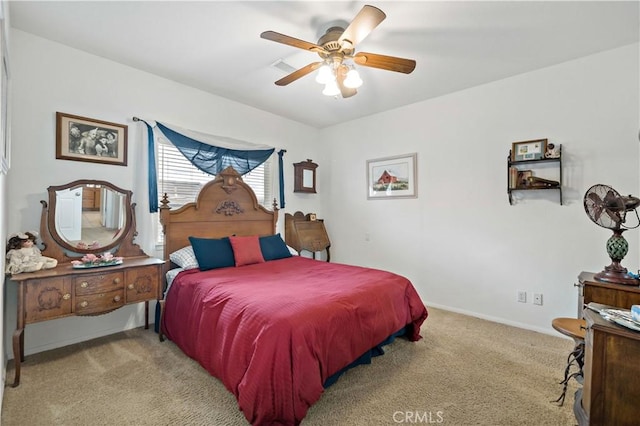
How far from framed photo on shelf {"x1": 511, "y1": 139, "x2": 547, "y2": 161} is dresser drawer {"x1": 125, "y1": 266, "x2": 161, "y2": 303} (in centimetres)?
378

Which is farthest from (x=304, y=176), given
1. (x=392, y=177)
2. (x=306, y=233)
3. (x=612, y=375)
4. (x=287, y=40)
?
(x=612, y=375)

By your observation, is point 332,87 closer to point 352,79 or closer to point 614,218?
point 352,79

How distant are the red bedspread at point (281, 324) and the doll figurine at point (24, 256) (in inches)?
38.2

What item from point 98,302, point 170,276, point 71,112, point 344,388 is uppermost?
point 71,112

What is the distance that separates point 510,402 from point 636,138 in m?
2.51

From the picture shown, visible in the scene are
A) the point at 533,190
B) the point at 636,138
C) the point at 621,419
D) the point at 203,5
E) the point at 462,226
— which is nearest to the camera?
the point at 621,419

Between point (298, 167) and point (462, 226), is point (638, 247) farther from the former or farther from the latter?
point (298, 167)

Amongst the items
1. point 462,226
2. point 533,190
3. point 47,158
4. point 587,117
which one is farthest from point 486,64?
point 47,158

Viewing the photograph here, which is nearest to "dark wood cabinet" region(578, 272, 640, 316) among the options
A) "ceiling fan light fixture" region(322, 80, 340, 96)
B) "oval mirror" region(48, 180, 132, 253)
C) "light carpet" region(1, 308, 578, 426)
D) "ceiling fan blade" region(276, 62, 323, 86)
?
"light carpet" region(1, 308, 578, 426)

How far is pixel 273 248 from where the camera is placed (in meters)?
3.67

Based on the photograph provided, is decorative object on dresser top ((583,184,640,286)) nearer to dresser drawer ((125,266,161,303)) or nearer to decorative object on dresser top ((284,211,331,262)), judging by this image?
decorative object on dresser top ((284,211,331,262))

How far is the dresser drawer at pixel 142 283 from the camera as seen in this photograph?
257 cm

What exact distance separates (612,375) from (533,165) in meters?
2.47

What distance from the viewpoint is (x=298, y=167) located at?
15.4ft
